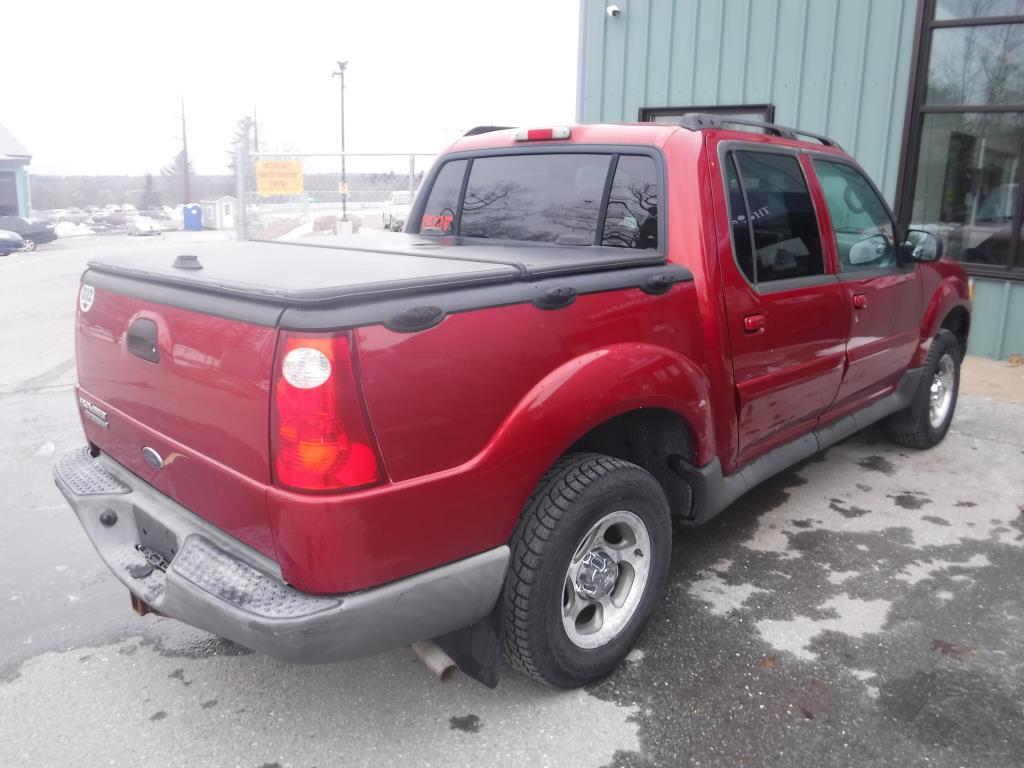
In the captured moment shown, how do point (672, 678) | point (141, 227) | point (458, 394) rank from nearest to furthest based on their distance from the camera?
1. point (458, 394)
2. point (672, 678)
3. point (141, 227)

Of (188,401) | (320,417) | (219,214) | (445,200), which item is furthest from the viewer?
(219,214)

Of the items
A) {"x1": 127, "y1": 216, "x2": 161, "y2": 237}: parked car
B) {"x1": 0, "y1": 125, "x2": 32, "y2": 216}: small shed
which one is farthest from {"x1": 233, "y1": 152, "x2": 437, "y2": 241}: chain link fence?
{"x1": 0, "y1": 125, "x2": 32, "y2": 216}: small shed

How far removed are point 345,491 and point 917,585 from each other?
2712 millimetres

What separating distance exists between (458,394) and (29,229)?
29.6 meters

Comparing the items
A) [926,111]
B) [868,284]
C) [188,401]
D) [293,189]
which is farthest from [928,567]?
[293,189]

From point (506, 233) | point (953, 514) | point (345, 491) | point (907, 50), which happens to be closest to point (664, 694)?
point (345, 491)

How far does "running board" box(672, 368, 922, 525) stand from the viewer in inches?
126

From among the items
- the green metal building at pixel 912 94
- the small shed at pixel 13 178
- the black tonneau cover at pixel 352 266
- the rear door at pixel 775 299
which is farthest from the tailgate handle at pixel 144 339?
the small shed at pixel 13 178

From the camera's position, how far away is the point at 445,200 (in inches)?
161

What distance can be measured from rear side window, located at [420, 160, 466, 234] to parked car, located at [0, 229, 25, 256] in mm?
25561

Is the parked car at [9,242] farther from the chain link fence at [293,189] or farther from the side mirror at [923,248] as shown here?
the side mirror at [923,248]

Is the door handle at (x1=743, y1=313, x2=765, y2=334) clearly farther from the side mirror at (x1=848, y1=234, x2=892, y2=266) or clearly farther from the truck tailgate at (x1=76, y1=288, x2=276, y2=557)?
the truck tailgate at (x1=76, y1=288, x2=276, y2=557)

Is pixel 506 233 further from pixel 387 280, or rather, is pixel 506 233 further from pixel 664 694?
pixel 664 694

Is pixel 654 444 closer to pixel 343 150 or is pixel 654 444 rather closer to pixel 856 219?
pixel 856 219
